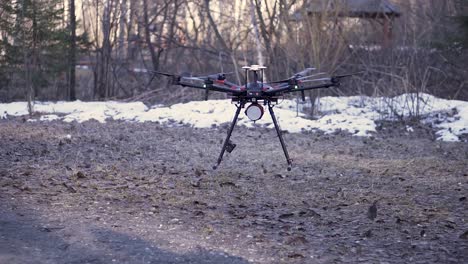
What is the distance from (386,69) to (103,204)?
14.5 m

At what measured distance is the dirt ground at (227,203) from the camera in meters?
5.19

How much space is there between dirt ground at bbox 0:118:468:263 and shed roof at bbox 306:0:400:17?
711cm

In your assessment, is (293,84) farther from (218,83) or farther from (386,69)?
(386,69)

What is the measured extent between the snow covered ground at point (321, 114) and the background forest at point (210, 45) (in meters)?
0.60

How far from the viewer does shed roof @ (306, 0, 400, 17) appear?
17.7 m

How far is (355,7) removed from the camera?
22.5 m

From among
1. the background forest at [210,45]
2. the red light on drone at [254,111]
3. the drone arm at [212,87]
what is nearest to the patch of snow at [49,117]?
the background forest at [210,45]

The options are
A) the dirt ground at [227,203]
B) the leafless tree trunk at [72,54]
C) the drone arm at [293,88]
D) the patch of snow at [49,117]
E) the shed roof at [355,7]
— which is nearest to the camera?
the dirt ground at [227,203]

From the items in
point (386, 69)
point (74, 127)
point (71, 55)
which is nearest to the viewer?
point (74, 127)

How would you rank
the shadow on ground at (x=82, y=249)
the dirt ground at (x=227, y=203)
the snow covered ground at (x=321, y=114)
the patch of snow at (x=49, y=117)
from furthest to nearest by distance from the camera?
the patch of snow at (x=49, y=117) < the snow covered ground at (x=321, y=114) < the dirt ground at (x=227, y=203) < the shadow on ground at (x=82, y=249)

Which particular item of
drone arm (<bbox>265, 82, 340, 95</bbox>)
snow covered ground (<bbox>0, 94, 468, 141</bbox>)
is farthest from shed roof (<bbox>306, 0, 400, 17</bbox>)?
drone arm (<bbox>265, 82, 340, 95</bbox>)

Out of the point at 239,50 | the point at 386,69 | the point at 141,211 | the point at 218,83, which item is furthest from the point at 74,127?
the point at 239,50

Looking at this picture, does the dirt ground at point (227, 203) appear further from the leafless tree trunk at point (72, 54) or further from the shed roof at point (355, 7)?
the leafless tree trunk at point (72, 54)

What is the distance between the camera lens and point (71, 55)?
76.8 ft
